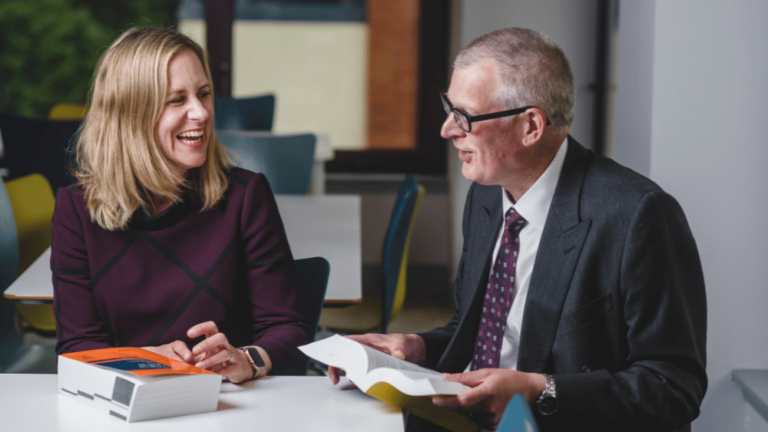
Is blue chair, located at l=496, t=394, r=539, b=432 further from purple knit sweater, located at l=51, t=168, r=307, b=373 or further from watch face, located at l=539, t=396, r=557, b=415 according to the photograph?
purple knit sweater, located at l=51, t=168, r=307, b=373

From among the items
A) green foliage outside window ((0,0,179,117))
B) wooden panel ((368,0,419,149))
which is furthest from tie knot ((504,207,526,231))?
green foliage outside window ((0,0,179,117))

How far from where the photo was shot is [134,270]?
1557 mm

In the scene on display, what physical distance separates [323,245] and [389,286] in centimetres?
26

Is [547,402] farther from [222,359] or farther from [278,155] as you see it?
[278,155]

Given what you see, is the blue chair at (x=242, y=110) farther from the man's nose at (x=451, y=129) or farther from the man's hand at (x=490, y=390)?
the man's hand at (x=490, y=390)

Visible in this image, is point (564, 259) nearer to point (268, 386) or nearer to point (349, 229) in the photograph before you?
point (268, 386)

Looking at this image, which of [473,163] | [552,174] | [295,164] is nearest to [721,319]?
[552,174]

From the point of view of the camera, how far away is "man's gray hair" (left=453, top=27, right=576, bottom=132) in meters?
1.34

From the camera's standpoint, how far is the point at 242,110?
4.66m

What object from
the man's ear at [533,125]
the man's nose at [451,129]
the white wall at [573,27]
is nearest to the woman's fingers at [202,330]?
the man's nose at [451,129]

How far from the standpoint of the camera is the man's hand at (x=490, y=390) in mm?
1163

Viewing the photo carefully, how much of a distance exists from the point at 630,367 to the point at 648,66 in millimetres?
975

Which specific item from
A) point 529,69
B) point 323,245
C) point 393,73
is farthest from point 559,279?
point 393,73

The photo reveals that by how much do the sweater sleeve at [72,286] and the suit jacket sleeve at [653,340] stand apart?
0.95 metres
